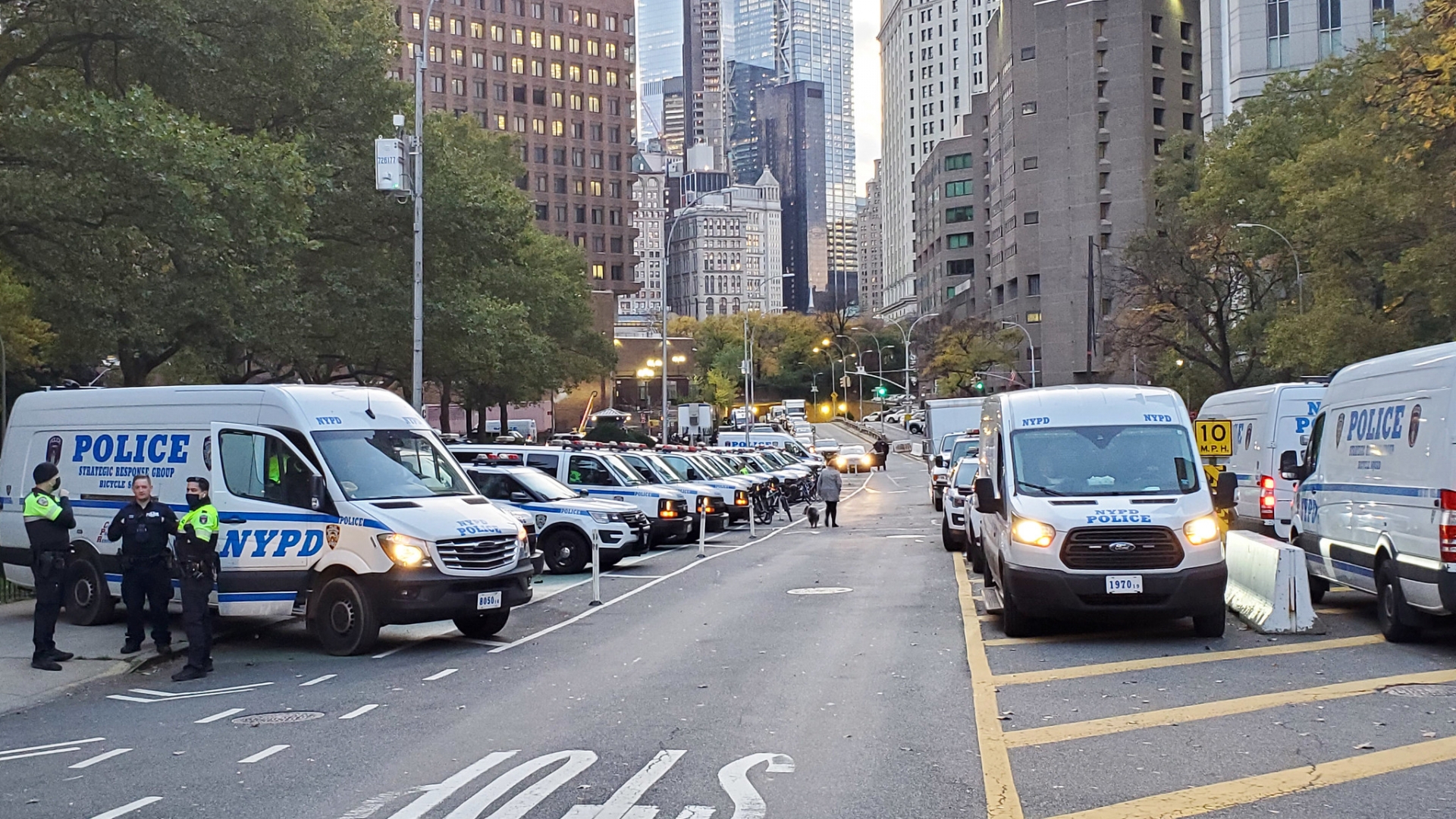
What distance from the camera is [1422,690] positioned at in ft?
32.8

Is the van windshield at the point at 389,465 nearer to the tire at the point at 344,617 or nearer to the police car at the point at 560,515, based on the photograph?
the tire at the point at 344,617

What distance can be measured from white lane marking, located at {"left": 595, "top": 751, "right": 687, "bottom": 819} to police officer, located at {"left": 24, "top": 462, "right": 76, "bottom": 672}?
6936 millimetres

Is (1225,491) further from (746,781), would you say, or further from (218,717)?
(218,717)

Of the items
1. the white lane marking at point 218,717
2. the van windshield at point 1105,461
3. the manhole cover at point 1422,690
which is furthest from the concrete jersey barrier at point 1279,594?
the white lane marking at point 218,717

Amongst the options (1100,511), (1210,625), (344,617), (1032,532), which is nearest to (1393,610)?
(1210,625)

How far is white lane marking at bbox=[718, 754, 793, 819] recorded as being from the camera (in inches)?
275

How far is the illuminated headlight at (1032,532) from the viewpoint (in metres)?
12.8

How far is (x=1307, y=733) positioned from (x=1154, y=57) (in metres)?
98.5

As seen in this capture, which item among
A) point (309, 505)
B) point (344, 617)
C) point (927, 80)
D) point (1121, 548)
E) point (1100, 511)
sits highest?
point (927, 80)

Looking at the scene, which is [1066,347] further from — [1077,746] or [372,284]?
[1077,746]

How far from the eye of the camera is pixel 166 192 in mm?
21703

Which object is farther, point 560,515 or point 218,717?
point 560,515

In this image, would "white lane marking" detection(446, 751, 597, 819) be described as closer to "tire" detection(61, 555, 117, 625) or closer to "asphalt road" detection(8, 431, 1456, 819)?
"asphalt road" detection(8, 431, 1456, 819)

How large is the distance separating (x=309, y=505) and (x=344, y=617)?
3.92 feet
